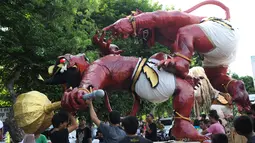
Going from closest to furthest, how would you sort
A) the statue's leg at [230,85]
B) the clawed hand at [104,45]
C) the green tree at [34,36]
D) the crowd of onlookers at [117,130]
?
the crowd of onlookers at [117,130]
the clawed hand at [104,45]
the statue's leg at [230,85]
the green tree at [34,36]

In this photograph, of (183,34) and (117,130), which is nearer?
(117,130)

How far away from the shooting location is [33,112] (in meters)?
4.24

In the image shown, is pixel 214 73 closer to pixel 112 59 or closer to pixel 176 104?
pixel 176 104

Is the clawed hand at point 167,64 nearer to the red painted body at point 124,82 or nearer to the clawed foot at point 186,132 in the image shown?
the red painted body at point 124,82

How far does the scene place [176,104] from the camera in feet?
15.6

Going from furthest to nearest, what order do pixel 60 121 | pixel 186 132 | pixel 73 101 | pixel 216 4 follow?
1. pixel 216 4
2. pixel 186 132
3. pixel 73 101
4. pixel 60 121

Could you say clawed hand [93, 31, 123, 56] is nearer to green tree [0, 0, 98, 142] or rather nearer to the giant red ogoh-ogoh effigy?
the giant red ogoh-ogoh effigy

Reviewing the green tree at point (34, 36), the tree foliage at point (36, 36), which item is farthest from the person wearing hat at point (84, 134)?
the green tree at point (34, 36)

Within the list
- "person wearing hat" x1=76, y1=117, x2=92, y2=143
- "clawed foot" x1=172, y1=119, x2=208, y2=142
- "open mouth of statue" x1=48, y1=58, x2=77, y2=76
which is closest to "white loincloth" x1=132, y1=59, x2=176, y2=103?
"clawed foot" x1=172, y1=119, x2=208, y2=142

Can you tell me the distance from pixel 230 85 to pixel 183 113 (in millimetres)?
1262

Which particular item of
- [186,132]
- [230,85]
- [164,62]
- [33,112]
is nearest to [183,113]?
[186,132]

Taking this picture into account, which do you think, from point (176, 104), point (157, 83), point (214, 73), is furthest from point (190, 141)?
point (214, 73)

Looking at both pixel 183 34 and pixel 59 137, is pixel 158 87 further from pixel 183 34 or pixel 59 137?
pixel 59 137

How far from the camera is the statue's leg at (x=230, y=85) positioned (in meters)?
5.46
